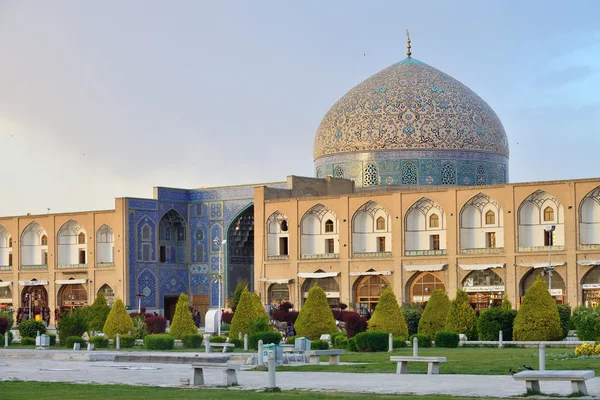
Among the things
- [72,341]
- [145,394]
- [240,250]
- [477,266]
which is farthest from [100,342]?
[240,250]

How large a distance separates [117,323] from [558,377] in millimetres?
19429

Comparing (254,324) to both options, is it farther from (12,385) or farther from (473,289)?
(473,289)

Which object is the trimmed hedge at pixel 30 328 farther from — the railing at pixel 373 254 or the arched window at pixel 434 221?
the arched window at pixel 434 221

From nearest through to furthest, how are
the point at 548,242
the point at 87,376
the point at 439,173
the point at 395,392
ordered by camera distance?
the point at 395,392 < the point at 87,376 < the point at 548,242 < the point at 439,173

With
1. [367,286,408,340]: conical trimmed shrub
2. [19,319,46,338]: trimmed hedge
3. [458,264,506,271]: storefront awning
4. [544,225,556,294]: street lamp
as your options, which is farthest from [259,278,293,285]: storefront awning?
[367,286,408,340]: conical trimmed shrub

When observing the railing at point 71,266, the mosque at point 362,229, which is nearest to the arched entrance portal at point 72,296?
the mosque at point 362,229

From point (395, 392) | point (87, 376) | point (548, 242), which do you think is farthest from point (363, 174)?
point (395, 392)

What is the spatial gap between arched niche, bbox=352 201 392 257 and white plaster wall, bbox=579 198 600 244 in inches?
269

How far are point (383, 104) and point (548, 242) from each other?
10191 millimetres

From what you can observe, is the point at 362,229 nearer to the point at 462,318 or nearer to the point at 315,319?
the point at 462,318

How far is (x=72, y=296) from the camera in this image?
48.3 metres

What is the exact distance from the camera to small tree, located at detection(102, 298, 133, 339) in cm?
3056

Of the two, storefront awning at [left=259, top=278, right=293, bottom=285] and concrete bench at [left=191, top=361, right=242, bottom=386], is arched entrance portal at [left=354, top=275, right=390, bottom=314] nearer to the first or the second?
storefront awning at [left=259, top=278, right=293, bottom=285]

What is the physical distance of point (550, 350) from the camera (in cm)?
2288
